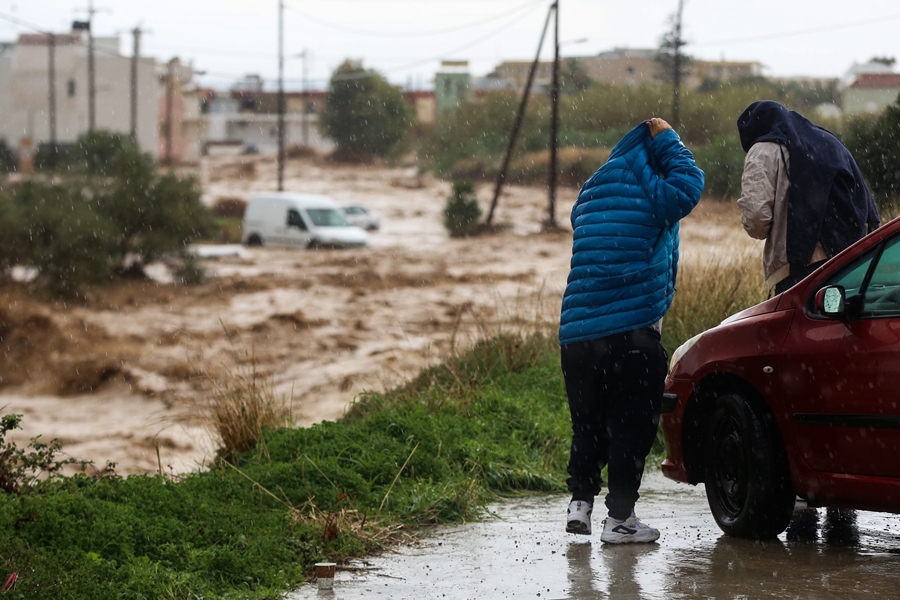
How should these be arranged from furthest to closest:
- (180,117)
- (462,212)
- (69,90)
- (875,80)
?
1. (180,117)
2. (69,90)
3. (875,80)
4. (462,212)

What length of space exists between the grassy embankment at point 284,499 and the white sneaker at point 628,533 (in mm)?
1099

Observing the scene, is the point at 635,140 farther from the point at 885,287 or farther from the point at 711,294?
the point at 711,294

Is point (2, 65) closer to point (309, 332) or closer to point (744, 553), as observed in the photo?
point (309, 332)

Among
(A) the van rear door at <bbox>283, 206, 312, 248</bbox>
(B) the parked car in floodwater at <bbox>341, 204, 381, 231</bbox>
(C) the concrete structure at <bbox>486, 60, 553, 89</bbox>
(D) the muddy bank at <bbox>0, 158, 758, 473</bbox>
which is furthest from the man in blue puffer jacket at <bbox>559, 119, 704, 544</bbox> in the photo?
(C) the concrete structure at <bbox>486, 60, 553, 89</bbox>

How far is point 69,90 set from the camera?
270 feet

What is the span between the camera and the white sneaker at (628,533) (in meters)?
5.57

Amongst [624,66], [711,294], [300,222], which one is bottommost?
→ [300,222]

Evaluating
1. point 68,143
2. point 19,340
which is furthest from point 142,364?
point 68,143

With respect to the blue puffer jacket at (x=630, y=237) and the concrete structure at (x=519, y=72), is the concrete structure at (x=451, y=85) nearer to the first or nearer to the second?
the concrete structure at (x=519, y=72)

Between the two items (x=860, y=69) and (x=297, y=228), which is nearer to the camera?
(x=297, y=228)

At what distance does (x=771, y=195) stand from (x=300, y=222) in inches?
1513

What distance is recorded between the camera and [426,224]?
188ft

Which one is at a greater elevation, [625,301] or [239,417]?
[625,301]

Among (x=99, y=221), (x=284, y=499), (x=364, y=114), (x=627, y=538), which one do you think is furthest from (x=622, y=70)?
(x=627, y=538)
